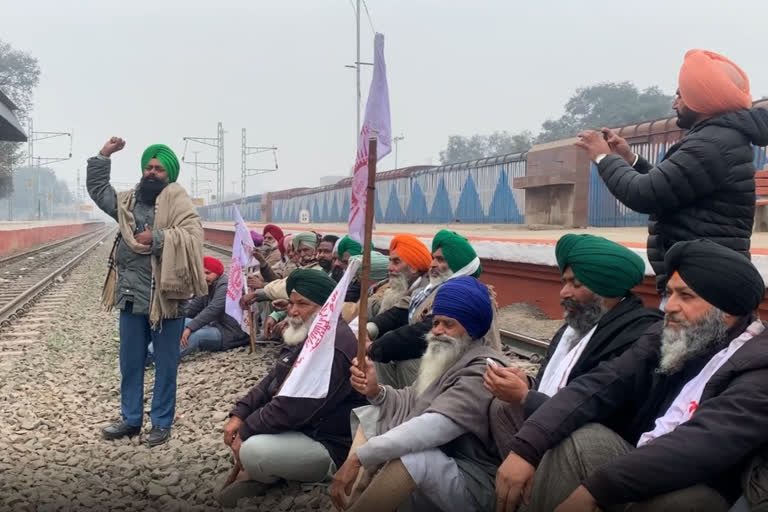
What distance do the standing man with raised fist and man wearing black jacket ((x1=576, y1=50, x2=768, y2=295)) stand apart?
2.74 m

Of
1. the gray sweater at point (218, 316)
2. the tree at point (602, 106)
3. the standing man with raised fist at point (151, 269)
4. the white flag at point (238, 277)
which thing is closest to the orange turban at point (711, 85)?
the standing man with raised fist at point (151, 269)

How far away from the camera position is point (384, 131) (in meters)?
3.16

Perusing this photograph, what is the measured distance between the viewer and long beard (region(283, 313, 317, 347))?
404 cm

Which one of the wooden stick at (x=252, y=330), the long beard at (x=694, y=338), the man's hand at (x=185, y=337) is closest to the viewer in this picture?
the long beard at (x=694, y=338)

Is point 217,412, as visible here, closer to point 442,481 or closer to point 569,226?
point 442,481

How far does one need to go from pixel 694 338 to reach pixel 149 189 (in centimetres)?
351

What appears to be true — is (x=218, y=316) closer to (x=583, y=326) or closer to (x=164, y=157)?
(x=164, y=157)

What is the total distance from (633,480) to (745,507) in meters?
0.29

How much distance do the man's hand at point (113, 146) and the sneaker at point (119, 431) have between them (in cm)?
175

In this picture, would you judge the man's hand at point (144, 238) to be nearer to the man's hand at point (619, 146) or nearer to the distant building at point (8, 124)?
the man's hand at point (619, 146)

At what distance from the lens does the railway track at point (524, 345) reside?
6803mm

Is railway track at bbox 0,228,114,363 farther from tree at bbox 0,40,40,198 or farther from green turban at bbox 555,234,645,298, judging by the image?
tree at bbox 0,40,40,198

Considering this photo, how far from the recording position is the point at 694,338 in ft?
7.98

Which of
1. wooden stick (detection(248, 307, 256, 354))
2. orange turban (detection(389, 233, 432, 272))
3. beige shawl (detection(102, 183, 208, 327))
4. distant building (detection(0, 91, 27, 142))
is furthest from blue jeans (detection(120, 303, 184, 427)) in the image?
distant building (detection(0, 91, 27, 142))
